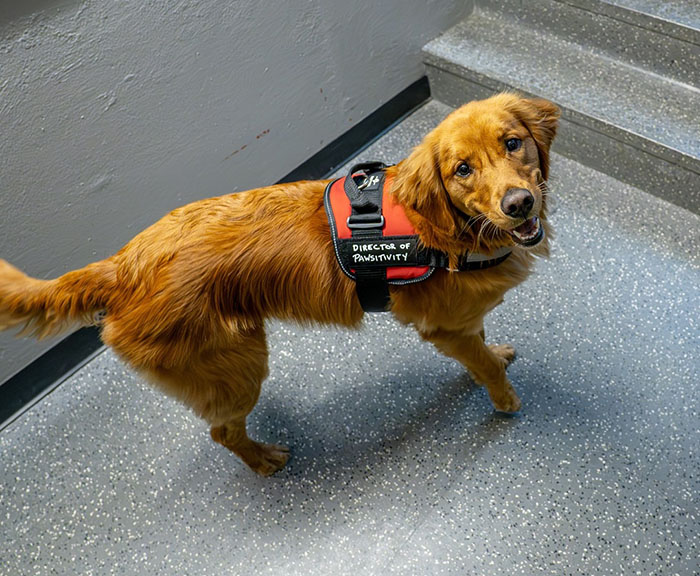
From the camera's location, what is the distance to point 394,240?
56.6 inches

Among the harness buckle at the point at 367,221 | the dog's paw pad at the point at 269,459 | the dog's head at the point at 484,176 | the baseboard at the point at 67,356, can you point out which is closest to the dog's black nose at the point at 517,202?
the dog's head at the point at 484,176

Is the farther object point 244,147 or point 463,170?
point 244,147

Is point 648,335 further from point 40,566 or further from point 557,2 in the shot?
point 40,566

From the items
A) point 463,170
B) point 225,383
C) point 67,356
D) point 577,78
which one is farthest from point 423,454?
point 577,78

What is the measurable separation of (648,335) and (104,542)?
1.69m

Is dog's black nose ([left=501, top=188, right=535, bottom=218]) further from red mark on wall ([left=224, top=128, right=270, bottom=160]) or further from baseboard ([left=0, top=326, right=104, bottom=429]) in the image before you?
baseboard ([left=0, top=326, right=104, bottom=429])

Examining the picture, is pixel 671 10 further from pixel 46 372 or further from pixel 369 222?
pixel 46 372

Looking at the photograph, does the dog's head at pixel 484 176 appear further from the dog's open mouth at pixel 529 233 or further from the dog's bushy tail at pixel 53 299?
the dog's bushy tail at pixel 53 299

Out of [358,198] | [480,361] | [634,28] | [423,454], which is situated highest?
[358,198]

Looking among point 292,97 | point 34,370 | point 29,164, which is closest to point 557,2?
point 292,97

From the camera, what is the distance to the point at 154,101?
207 cm

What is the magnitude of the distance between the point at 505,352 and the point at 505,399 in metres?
0.19

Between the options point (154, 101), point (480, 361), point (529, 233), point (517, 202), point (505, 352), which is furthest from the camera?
point (154, 101)

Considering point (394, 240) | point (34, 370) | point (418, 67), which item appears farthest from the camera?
point (418, 67)
